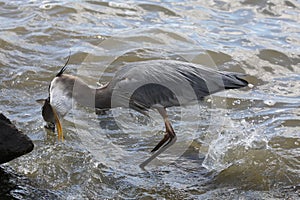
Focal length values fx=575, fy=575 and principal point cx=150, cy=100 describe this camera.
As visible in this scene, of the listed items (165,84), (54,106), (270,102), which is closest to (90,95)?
(54,106)

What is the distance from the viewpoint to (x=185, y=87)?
621 centimetres

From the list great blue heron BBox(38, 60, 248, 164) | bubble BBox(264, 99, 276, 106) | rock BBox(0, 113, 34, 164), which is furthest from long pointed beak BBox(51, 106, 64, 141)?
bubble BBox(264, 99, 276, 106)

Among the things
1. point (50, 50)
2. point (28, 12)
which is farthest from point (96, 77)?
point (28, 12)

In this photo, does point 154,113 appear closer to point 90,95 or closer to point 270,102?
point 90,95


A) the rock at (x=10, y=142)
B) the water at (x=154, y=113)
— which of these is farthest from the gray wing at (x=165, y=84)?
the rock at (x=10, y=142)

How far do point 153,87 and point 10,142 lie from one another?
1.84m

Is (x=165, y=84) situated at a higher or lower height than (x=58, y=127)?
higher

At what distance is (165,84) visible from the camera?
245 inches

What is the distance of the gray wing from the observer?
20.3 feet

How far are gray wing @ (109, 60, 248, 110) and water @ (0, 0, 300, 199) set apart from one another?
0.54 meters

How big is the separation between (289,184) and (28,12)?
21.3ft

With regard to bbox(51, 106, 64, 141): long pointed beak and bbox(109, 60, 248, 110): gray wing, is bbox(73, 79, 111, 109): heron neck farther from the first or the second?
bbox(51, 106, 64, 141): long pointed beak

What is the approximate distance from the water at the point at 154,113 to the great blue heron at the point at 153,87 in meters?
0.34

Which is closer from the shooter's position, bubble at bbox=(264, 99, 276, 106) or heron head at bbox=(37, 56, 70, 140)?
heron head at bbox=(37, 56, 70, 140)
